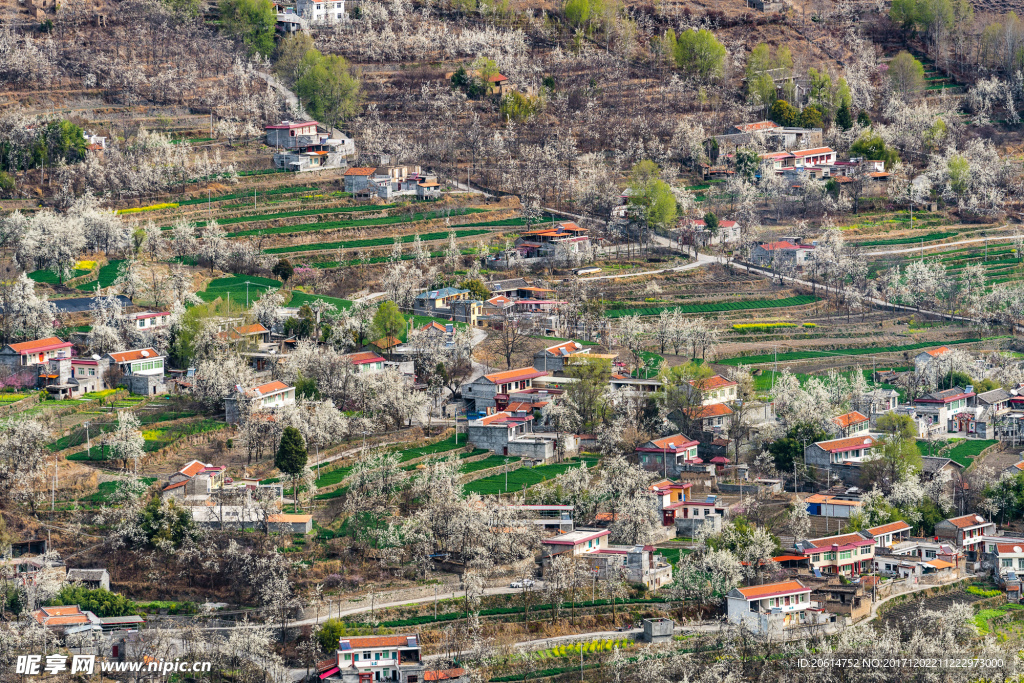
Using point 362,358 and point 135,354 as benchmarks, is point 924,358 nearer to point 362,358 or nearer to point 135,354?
point 362,358

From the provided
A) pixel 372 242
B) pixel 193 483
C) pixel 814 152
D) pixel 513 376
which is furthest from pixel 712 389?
pixel 814 152

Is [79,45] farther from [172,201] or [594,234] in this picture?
[594,234]

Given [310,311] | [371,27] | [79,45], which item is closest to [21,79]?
[79,45]

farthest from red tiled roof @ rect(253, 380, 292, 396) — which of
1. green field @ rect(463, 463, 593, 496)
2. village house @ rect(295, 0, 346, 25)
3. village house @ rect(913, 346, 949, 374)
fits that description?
village house @ rect(295, 0, 346, 25)

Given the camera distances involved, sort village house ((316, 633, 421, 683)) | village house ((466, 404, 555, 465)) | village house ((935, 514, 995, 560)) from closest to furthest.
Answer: village house ((316, 633, 421, 683)) < village house ((935, 514, 995, 560)) < village house ((466, 404, 555, 465))

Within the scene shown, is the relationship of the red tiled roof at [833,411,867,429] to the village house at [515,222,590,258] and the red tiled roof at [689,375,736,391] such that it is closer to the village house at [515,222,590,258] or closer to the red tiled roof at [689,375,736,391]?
the red tiled roof at [689,375,736,391]

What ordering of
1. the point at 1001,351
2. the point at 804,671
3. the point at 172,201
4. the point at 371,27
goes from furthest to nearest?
the point at 371,27, the point at 172,201, the point at 1001,351, the point at 804,671
